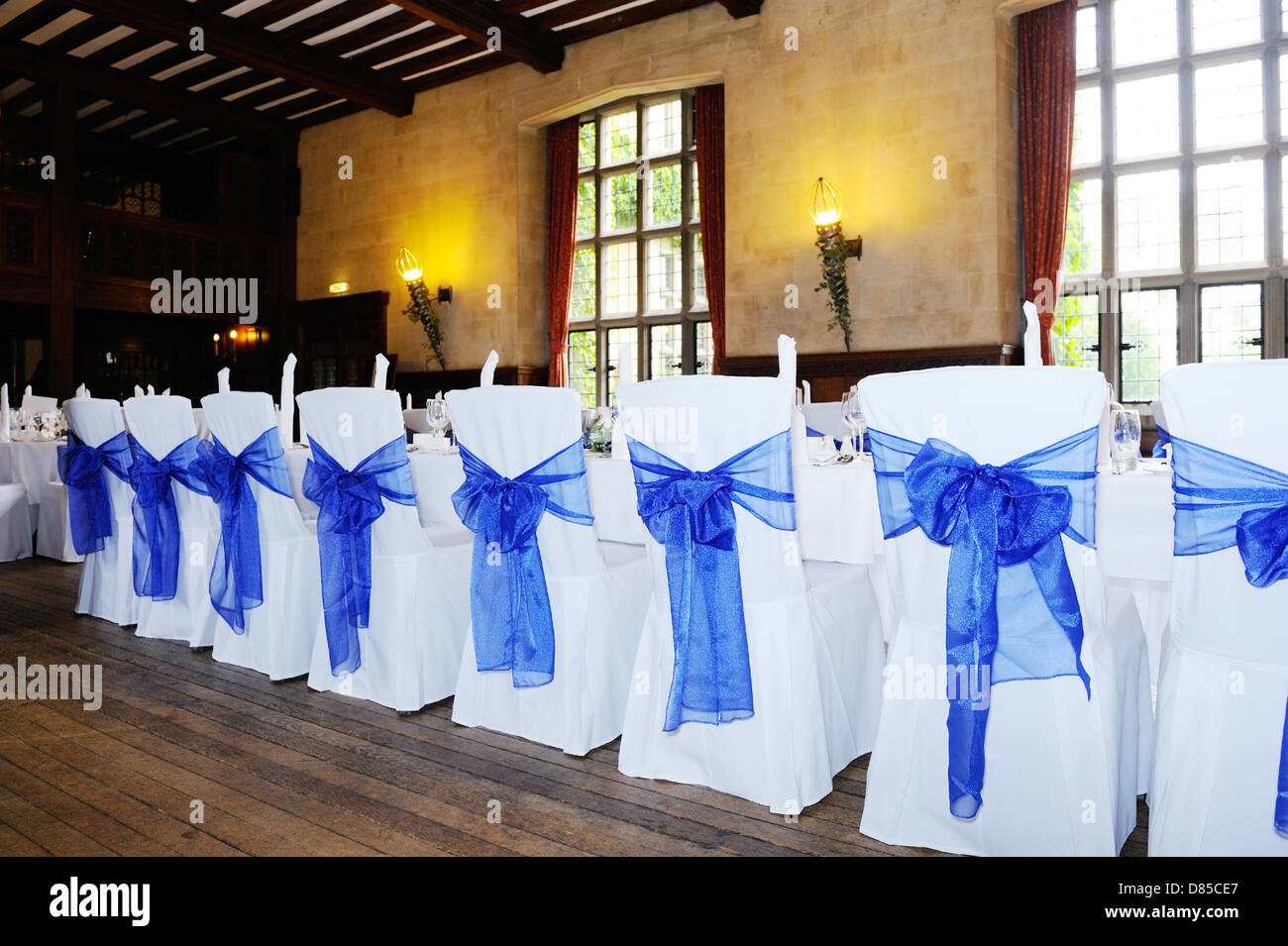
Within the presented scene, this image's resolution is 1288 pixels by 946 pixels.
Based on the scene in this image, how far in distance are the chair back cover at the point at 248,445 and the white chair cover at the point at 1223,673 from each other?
293 centimetres

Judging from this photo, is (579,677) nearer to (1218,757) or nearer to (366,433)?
(366,433)

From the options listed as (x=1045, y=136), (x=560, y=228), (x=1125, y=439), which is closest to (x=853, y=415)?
(x=1125, y=439)

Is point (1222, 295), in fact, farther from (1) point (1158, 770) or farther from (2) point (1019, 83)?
(1) point (1158, 770)

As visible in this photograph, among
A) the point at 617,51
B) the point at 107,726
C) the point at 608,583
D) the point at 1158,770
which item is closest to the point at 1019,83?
the point at 617,51

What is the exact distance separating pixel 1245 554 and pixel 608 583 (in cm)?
165

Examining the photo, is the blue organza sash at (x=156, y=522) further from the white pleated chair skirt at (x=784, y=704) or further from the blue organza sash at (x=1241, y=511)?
the blue organza sash at (x=1241, y=511)

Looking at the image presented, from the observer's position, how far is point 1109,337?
7320 millimetres

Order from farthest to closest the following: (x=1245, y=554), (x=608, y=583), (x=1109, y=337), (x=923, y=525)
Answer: (x=1109, y=337) < (x=608, y=583) < (x=923, y=525) < (x=1245, y=554)

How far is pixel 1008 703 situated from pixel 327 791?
5.67ft

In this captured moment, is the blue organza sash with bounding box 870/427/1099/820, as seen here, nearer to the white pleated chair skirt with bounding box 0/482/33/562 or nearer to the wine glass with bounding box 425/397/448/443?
the wine glass with bounding box 425/397/448/443

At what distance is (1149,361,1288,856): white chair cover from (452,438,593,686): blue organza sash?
152cm

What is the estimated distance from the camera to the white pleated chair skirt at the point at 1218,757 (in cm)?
170

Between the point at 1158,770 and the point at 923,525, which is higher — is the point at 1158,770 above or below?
below

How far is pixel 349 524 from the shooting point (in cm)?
315
